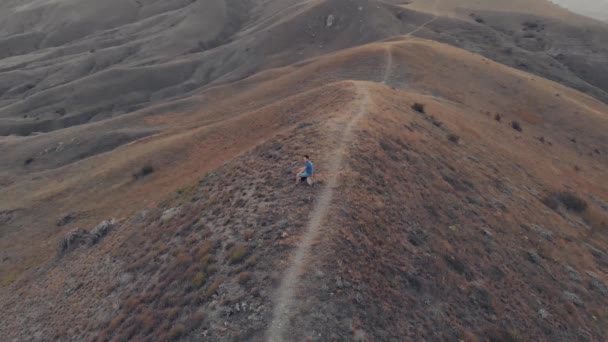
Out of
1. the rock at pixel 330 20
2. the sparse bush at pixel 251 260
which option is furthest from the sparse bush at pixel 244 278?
the rock at pixel 330 20

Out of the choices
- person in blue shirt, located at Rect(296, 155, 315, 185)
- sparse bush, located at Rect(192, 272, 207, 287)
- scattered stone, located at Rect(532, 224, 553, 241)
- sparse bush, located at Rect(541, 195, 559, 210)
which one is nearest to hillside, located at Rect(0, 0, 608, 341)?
scattered stone, located at Rect(532, 224, 553, 241)

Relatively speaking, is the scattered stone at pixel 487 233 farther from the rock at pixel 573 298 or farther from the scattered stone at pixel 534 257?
the rock at pixel 573 298

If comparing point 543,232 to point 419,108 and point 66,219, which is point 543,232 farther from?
point 66,219

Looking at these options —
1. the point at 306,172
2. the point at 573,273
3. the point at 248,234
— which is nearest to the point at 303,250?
the point at 248,234

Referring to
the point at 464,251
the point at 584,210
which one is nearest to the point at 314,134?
the point at 464,251

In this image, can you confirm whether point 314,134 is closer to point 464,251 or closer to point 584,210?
point 464,251
